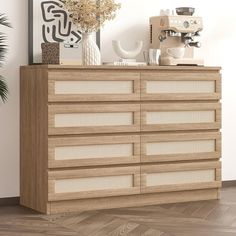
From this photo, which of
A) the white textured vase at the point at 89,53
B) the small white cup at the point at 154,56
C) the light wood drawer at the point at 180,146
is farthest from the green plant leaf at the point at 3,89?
the small white cup at the point at 154,56

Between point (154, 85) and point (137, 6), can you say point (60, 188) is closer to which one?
point (154, 85)

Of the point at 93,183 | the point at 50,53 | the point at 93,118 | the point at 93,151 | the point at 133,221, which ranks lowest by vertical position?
the point at 133,221

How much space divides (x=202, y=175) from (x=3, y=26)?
1.87 m

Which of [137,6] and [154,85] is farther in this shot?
[137,6]

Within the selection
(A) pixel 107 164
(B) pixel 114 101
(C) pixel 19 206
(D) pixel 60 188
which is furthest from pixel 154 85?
(C) pixel 19 206

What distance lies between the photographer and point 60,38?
521 centimetres

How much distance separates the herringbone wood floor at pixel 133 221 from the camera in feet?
13.9

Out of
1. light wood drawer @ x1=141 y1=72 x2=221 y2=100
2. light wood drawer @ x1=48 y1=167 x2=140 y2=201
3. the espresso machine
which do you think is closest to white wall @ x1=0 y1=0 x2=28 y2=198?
light wood drawer @ x1=48 y1=167 x2=140 y2=201

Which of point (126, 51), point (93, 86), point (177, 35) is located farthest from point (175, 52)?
point (93, 86)

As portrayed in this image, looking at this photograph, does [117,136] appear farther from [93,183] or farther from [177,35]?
[177,35]

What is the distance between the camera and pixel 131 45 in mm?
5551

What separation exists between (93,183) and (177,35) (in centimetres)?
140

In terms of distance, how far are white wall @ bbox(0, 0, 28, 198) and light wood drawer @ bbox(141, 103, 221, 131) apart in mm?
953

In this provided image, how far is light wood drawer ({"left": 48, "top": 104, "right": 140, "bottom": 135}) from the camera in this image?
15.4ft
